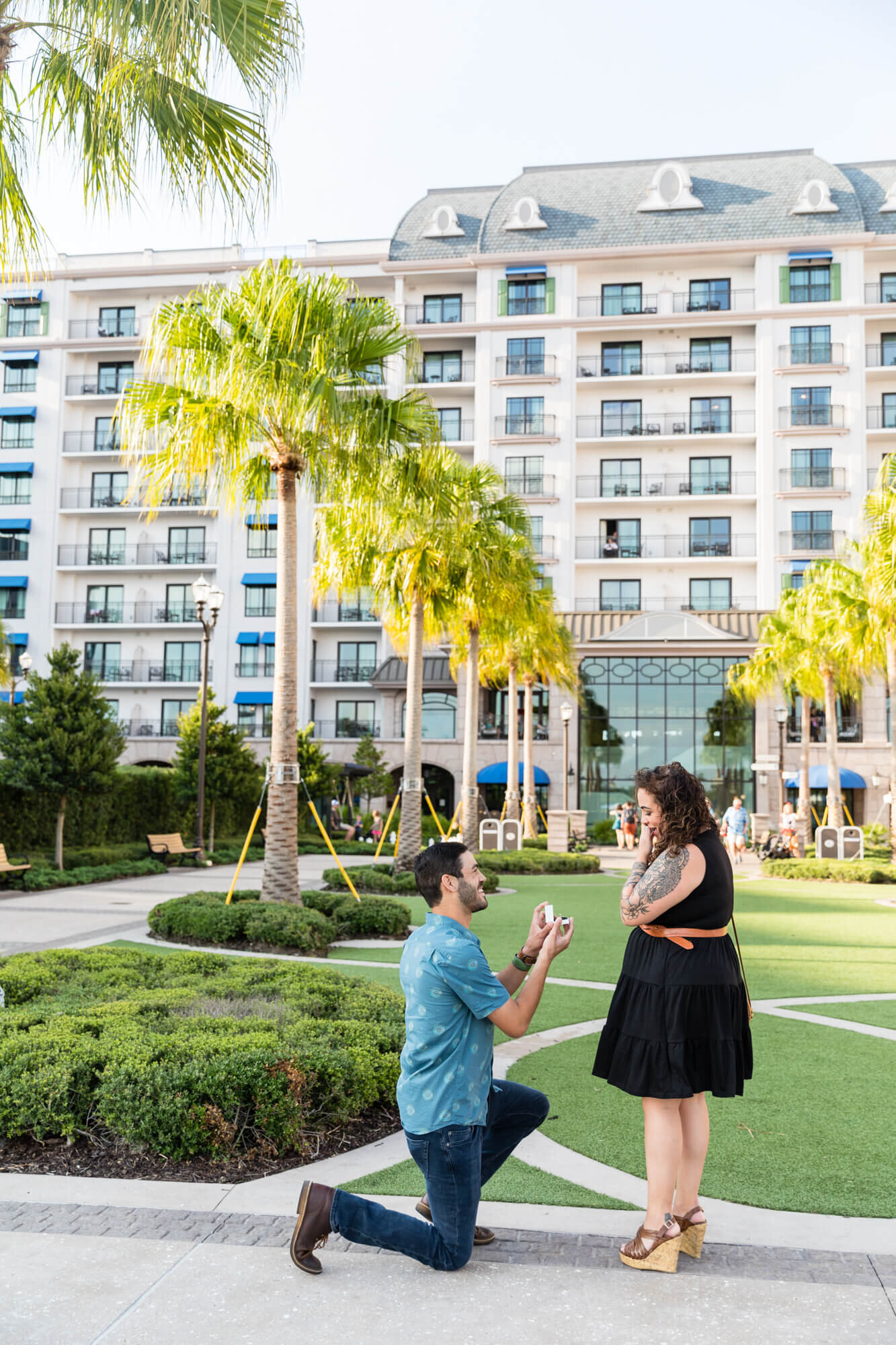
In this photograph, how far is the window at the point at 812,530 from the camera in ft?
142

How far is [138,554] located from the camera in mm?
48812

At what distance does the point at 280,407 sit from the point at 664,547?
3520cm

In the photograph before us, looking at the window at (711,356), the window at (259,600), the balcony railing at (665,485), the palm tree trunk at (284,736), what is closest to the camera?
the palm tree trunk at (284,736)

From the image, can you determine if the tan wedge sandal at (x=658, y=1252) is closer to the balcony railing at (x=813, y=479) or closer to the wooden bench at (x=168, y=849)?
the wooden bench at (x=168, y=849)

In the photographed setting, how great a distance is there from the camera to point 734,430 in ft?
150

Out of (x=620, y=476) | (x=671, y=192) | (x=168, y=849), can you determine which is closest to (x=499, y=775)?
(x=620, y=476)

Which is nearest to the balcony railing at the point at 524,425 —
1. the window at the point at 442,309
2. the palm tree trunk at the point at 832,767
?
the window at the point at 442,309

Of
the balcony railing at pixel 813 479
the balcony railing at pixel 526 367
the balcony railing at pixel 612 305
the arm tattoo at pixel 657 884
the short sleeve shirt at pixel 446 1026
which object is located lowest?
the short sleeve shirt at pixel 446 1026

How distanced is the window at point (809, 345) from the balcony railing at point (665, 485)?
5.24m

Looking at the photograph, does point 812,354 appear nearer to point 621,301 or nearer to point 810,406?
point 810,406

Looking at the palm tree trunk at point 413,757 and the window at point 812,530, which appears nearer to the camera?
the palm tree trunk at point 413,757

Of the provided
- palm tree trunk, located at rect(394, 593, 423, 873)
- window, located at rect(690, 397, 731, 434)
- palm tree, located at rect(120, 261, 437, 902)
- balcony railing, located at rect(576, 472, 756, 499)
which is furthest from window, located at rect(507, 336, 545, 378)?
palm tree, located at rect(120, 261, 437, 902)

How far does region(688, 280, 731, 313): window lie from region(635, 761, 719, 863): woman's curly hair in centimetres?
4595

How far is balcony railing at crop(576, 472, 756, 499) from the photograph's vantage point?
1784 inches
